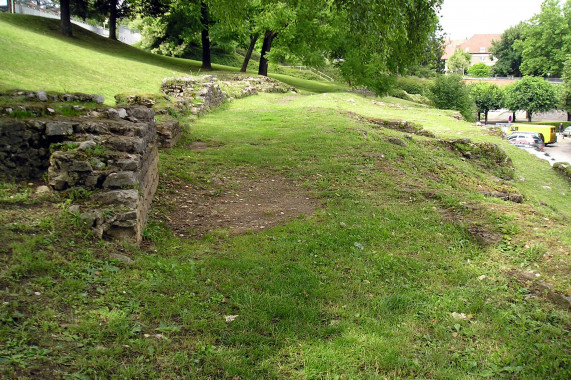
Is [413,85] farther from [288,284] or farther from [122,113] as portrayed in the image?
[288,284]

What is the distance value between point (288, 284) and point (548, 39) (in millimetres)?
80659

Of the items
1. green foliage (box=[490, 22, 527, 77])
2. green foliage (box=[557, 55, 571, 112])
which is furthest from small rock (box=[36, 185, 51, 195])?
green foliage (box=[490, 22, 527, 77])

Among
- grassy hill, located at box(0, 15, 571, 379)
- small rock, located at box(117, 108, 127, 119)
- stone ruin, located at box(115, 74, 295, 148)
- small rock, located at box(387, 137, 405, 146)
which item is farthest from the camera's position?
small rock, located at box(387, 137, 405, 146)

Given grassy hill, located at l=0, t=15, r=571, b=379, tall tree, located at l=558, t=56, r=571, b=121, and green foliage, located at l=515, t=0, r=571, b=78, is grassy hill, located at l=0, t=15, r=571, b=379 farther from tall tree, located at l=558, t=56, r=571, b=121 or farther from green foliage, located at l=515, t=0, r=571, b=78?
green foliage, located at l=515, t=0, r=571, b=78

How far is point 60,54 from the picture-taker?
59.5 feet

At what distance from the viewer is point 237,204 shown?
23.7 ft

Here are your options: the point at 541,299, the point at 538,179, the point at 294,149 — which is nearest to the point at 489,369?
the point at 541,299

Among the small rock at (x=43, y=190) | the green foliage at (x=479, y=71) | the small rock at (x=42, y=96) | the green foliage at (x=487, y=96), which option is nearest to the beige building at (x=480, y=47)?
the green foliage at (x=479, y=71)

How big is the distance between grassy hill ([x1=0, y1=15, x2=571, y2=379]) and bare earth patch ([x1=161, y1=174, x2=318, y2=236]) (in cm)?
4

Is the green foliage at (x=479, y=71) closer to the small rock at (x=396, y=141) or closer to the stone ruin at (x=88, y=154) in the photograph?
the small rock at (x=396, y=141)

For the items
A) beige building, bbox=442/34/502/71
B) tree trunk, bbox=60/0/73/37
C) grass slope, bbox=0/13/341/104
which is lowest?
grass slope, bbox=0/13/341/104

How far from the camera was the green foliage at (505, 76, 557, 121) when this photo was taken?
5706 centimetres

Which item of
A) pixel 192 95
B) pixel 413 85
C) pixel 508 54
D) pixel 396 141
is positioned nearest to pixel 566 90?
pixel 413 85

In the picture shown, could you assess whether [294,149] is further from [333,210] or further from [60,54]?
[60,54]
